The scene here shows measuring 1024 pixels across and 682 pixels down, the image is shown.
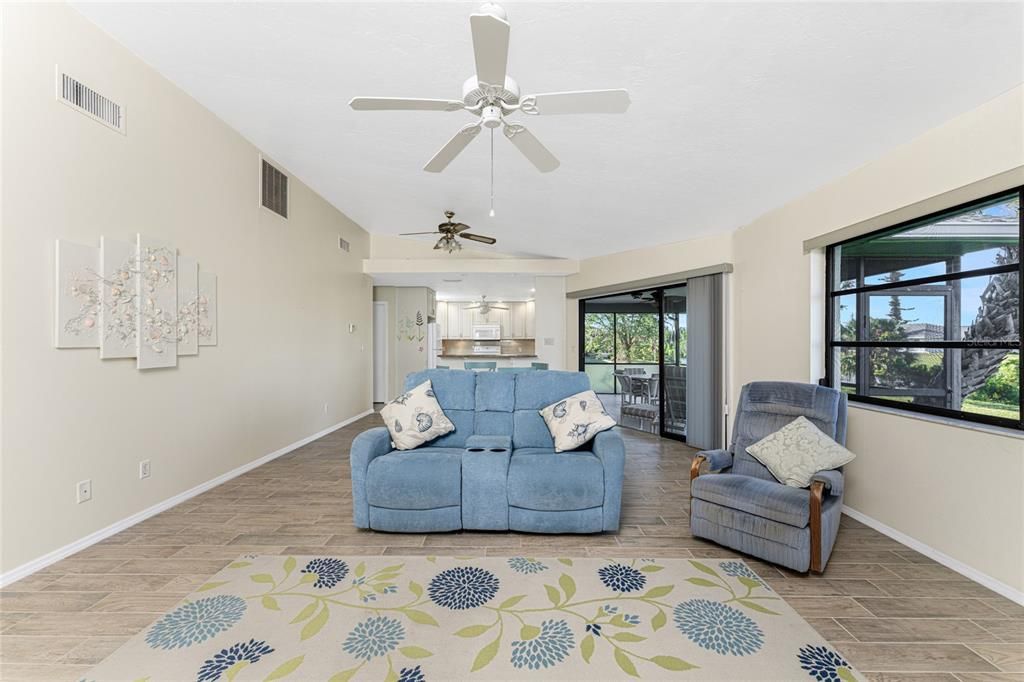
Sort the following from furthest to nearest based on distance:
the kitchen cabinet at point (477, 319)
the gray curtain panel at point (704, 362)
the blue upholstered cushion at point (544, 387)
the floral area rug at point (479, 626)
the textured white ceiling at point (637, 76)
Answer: the kitchen cabinet at point (477, 319) < the gray curtain panel at point (704, 362) < the blue upholstered cushion at point (544, 387) < the textured white ceiling at point (637, 76) < the floral area rug at point (479, 626)

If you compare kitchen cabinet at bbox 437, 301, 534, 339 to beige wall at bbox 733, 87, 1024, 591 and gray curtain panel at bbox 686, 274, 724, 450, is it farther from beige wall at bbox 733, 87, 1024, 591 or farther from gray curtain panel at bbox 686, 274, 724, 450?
beige wall at bbox 733, 87, 1024, 591

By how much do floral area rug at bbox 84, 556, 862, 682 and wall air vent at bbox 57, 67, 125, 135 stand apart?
2.79 meters

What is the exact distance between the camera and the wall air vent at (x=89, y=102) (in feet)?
8.31

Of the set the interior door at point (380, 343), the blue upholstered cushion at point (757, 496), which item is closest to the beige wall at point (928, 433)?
the blue upholstered cushion at point (757, 496)

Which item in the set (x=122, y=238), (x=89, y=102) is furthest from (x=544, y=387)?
(x=89, y=102)

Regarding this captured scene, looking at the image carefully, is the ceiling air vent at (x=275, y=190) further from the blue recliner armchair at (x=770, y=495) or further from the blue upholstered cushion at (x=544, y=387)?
the blue recliner armchair at (x=770, y=495)

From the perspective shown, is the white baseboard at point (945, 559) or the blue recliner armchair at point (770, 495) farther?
the blue recliner armchair at point (770, 495)

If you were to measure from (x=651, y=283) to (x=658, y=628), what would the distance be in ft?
15.2

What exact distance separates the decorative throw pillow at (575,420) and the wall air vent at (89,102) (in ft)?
11.2

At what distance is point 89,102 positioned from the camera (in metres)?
2.68

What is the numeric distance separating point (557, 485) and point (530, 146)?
6.68 ft

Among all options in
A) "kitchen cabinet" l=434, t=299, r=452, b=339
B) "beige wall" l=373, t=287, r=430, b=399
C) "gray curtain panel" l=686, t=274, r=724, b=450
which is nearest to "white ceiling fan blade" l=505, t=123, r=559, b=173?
"gray curtain panel" l=686, t=274, r=724, b=450

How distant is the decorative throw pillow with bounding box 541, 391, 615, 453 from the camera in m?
3.15

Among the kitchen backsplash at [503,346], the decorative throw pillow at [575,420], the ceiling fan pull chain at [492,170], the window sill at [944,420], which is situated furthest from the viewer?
the kitchen backsplash at [503,346]
